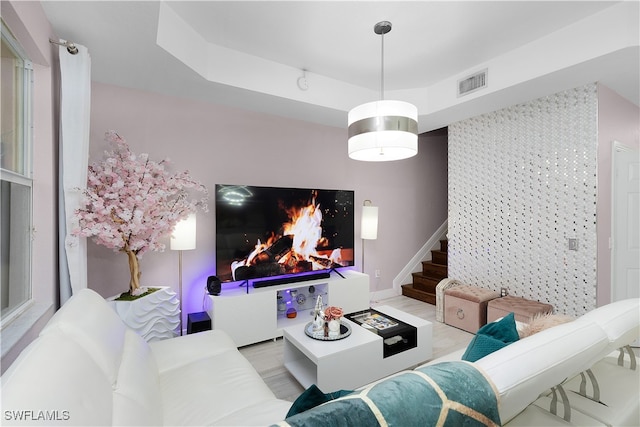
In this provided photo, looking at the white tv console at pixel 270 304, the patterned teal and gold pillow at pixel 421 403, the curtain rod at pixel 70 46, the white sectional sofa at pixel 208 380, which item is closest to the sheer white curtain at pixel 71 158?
the curtain rod at pixel 70 46

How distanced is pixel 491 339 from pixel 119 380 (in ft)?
5.05

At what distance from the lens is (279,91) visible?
2.90 m

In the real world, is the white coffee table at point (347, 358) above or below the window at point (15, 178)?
below

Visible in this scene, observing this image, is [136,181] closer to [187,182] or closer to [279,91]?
[187,182]

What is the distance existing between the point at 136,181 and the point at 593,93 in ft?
13.4

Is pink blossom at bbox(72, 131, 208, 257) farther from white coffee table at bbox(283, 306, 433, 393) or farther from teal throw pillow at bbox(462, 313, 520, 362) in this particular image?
teal throw pillow at bbox(462, 313, 520, 362)

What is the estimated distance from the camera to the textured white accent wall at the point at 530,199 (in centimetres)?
276

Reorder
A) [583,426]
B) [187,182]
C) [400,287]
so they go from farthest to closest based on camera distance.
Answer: [400,287] → [187,182] → [583,426]

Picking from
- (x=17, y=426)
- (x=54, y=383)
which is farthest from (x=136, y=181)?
(x=17, y=426)

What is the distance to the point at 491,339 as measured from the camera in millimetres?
1274

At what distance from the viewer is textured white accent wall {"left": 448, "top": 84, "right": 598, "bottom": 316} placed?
9.06 feet

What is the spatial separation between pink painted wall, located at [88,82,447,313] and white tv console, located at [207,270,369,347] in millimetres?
472

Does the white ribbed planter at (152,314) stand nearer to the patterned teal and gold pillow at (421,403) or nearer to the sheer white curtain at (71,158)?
the sheer white curtain at (71,158)

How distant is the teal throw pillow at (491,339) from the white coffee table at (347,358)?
33.3 inches
